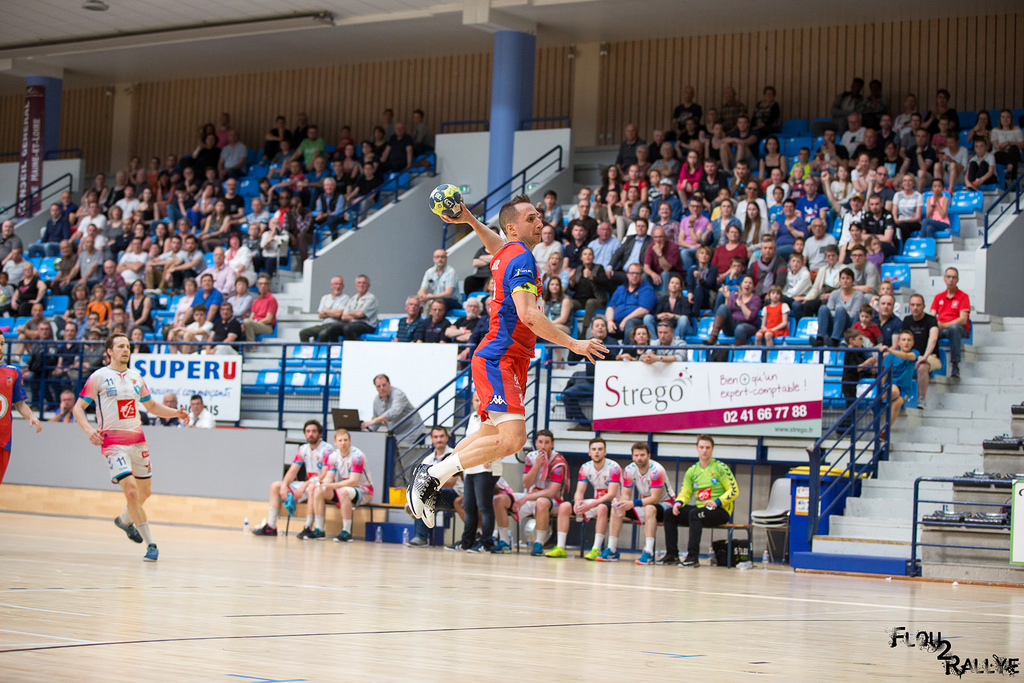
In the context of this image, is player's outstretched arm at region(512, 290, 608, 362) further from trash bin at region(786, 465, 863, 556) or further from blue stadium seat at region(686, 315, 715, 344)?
blue stadium seat at region(686, 315, 715, 344)

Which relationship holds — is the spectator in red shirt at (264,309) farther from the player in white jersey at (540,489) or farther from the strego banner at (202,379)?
the player in white jersey at (540,489)

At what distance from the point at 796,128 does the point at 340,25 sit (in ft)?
28.3

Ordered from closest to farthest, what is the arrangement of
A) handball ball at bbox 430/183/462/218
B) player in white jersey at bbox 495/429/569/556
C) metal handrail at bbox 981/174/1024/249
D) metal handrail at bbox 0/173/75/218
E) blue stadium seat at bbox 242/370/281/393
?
handball ball at bbox 430/183/462/218 < player in white jersey at bbox 495/429/569/556 < metal handrail at bbox 981/174/1024/249 < blue stadium seat at bbox 242/370/281/393 < metal handrail at bbox 0/173/75/218

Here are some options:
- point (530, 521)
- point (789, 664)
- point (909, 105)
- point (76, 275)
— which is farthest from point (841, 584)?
point (76, 275)

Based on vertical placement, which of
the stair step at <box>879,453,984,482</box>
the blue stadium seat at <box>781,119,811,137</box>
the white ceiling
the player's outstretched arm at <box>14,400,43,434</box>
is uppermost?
the white ceiling

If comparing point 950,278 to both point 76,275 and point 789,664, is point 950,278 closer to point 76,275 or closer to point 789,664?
point 789,664

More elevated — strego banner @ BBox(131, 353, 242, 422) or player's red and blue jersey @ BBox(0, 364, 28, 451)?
strego banner @ BBox(131, 353, 242, 422)

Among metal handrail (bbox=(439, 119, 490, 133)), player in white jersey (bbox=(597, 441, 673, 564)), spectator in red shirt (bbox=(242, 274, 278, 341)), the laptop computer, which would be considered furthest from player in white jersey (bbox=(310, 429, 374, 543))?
metal handrail (bbox=(439, 119, 490, 133))

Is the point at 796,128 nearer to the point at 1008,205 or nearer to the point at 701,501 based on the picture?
the point at 1008,205

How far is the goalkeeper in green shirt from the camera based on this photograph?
13492 millimetres

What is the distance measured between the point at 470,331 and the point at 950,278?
6268 mm

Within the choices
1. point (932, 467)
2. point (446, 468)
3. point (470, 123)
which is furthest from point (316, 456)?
point (470, 123)

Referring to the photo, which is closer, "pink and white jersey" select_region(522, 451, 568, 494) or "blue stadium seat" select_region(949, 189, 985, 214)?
"pink and white jersey" select_region(522, 451, 568, 494)

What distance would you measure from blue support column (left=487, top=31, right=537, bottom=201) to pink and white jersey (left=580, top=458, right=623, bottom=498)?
335 inches
